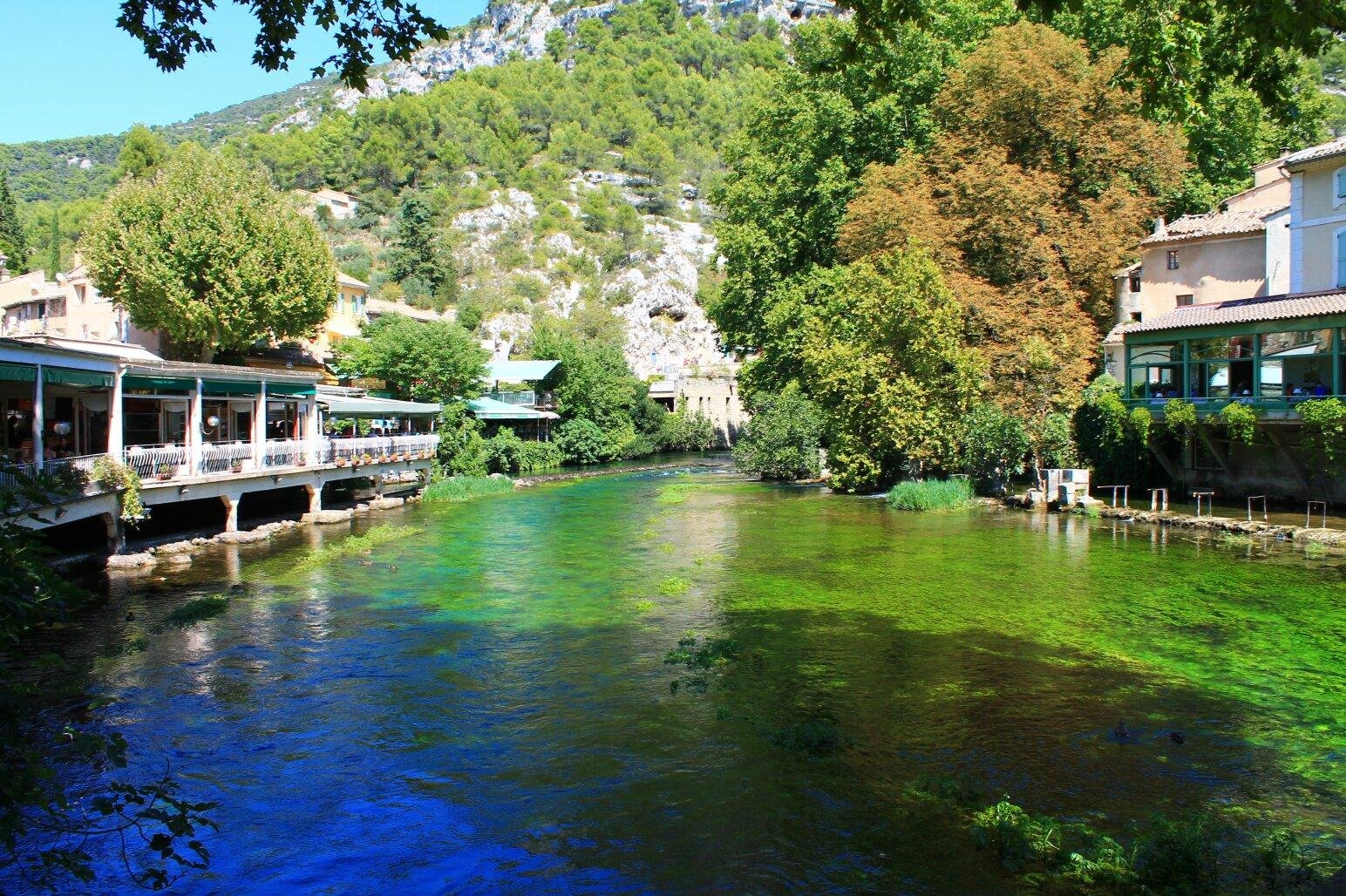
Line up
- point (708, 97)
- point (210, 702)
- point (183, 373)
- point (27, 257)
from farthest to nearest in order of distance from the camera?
point (708, 97), point (27, 257), point (183, 373), point (210, 702)

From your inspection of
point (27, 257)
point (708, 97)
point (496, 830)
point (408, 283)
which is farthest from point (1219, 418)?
point (708, 97)

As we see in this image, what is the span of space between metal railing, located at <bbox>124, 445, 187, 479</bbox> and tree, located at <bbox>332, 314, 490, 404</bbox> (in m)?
19.5

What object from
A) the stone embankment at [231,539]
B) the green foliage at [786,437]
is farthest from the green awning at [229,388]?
the green foliage at [786,437]

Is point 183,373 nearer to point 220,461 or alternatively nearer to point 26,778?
point 220,461

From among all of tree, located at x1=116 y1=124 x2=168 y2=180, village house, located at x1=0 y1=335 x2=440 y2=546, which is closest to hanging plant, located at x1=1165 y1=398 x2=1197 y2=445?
village house, located at x1=0 y1=335 x2=440 y2=546

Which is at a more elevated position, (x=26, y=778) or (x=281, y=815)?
(x=26, y=778)

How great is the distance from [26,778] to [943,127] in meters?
40.0

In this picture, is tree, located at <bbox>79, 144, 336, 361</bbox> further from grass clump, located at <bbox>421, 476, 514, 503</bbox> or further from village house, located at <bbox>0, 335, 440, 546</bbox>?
grass clump, located at <bbox>421, 476, 514, 503</bbox>

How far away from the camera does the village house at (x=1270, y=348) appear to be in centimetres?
2591

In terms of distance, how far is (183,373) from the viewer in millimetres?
23969

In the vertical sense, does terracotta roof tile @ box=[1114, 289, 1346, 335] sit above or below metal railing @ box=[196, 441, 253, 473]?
above

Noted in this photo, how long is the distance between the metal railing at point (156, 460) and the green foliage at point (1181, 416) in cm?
2842

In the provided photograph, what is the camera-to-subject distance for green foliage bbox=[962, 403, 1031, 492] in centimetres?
3225

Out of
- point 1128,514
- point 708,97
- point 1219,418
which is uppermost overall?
point 708,97
